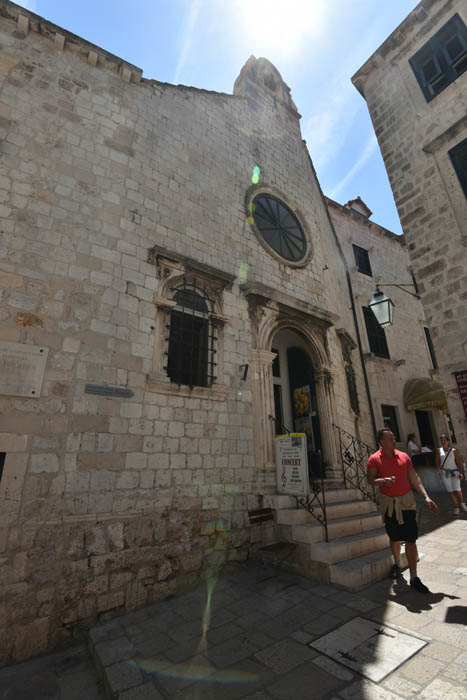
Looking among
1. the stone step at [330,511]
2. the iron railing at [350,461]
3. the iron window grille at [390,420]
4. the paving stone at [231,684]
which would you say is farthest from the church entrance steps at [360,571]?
the iron window grille at [390,420]

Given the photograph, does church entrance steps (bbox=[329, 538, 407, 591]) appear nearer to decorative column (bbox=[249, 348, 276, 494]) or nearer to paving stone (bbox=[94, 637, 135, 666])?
decorative column (bbox=[249, 348, 276, 494])

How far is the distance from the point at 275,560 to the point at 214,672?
2.56 meters

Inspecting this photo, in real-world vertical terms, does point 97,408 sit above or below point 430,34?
below

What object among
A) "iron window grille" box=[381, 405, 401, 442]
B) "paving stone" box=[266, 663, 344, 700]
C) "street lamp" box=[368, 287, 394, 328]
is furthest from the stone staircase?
"iron window grille" box=[381, 405, 401, 442]

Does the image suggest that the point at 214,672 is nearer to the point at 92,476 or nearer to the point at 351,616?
the point at 351,616

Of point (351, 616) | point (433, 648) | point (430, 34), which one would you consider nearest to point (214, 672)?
point (351, 616)

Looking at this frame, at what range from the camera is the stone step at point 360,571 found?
12.6 feet

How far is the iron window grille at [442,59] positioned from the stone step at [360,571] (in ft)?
27.0

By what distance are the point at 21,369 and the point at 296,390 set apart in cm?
611

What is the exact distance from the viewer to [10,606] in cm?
339

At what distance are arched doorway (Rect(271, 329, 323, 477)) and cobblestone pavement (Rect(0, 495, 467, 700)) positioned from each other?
3667mm

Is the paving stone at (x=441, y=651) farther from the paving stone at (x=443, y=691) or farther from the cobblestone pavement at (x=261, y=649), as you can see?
the paving stone at (x=443, y=691)

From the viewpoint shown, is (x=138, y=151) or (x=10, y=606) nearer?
(x=10, y=606)

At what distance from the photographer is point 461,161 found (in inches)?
234
